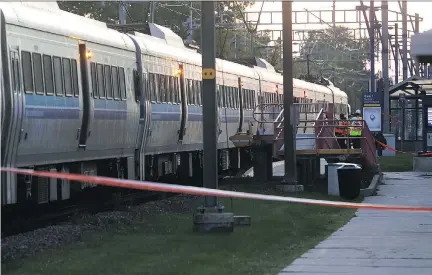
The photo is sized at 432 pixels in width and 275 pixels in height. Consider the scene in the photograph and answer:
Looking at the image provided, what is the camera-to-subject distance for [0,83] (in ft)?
44.4

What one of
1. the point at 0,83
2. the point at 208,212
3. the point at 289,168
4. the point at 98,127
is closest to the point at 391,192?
the point at 289,168

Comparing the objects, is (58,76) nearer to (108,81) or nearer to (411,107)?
(108,81)

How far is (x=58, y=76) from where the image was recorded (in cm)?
1630

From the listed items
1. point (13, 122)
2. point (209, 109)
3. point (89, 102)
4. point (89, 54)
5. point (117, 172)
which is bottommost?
point (117, 172)

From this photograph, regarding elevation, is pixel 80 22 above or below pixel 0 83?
above

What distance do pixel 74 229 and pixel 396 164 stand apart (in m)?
24.3

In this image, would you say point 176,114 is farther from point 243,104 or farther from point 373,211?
point 243,104

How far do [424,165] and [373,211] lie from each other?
1463 centimetres

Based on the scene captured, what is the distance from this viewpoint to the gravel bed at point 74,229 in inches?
482

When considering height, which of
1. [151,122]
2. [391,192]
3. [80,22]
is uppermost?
[80,22]

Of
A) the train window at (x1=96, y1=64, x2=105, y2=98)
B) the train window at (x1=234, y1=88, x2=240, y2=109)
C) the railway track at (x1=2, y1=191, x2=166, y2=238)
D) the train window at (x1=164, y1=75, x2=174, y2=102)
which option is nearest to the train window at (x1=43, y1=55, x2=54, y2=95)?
the railway track at (x1=2, y1=191, x2=166, y2=238)

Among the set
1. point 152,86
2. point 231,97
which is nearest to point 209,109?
point 152,86

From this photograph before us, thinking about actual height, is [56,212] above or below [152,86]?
below

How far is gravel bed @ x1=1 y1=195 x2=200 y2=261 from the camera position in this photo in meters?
12.2
